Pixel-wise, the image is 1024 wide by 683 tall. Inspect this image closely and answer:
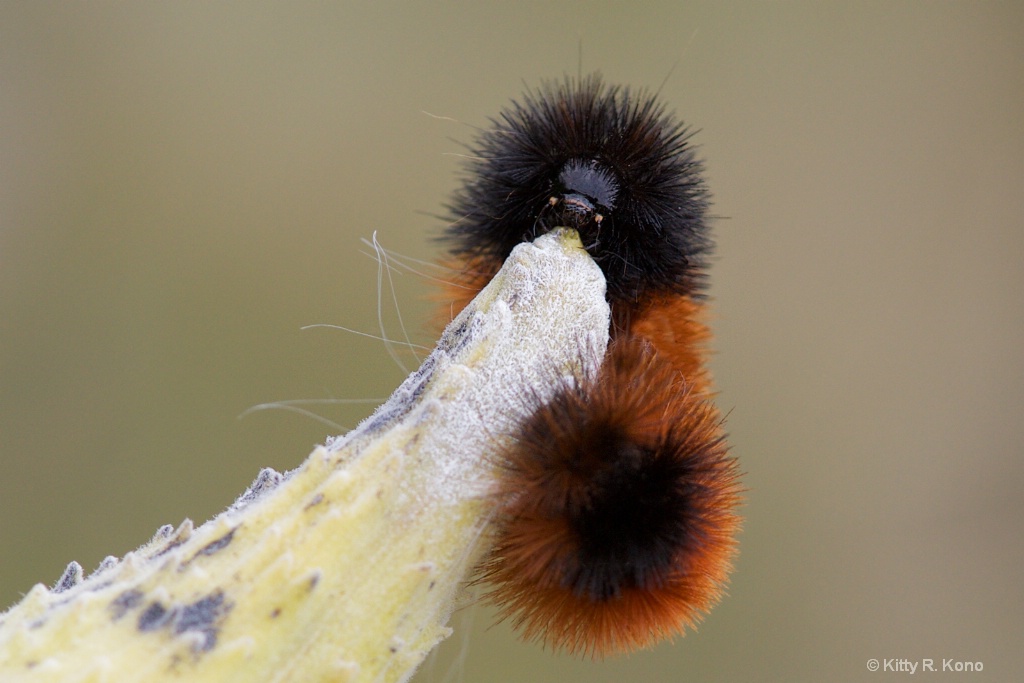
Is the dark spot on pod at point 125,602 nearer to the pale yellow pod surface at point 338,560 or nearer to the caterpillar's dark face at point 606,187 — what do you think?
the pale yellow pod surface at point 338,560

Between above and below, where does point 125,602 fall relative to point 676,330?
below

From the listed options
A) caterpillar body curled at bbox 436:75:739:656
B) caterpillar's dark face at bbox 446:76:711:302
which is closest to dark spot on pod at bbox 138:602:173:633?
caterpillar body curled at bbox 436:75:739:656

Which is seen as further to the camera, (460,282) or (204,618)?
(460,282)

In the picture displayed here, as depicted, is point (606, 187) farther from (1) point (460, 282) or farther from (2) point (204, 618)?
(2) point (204, 618)

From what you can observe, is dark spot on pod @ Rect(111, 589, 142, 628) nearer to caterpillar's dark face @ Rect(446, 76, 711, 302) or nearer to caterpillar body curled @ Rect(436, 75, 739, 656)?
caterpillar body curled @ Rect(436, 75, 739, 656)

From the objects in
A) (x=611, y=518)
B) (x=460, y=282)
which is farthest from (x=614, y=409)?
(x=460, y=282)

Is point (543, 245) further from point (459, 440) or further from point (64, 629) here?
point (64, 629)
